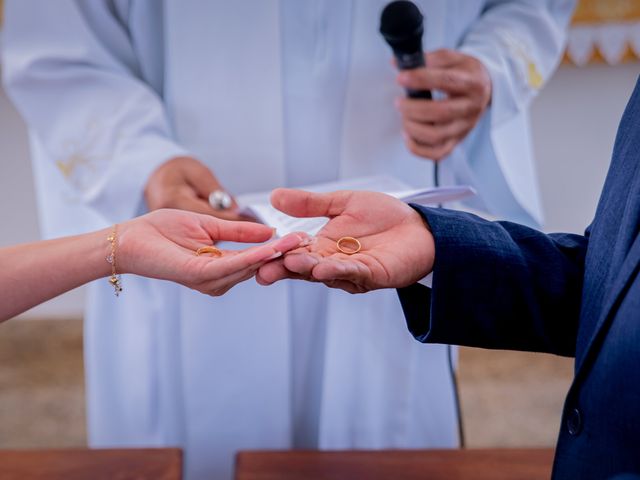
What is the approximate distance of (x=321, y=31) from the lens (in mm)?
1458

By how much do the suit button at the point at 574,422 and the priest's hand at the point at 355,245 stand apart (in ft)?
0.85

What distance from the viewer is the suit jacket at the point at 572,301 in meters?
0.79

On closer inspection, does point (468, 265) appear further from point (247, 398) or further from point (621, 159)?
point (247, 398)

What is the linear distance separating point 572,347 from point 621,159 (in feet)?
0.93

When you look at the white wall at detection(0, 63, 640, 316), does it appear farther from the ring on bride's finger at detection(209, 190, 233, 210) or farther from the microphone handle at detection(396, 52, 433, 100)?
the ring on bride's finger at detection(209, 190, 233, 210)

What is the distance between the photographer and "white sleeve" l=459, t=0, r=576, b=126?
150cm

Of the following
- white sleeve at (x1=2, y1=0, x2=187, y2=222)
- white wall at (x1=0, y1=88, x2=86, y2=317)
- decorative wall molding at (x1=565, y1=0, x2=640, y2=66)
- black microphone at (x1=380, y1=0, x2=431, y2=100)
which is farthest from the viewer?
white wall at (x1=0, y1=88, x2=86, y2=317)

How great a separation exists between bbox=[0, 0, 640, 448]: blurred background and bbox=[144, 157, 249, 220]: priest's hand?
181 centimetres

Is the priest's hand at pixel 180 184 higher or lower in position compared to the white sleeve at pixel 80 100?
lower

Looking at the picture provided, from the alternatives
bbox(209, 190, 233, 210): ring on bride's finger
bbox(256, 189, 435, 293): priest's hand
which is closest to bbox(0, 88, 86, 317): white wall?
bbox(209, 190, 233, 210): ring on bride's finger

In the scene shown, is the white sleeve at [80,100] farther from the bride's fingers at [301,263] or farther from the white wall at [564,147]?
the white wall at [564,147]

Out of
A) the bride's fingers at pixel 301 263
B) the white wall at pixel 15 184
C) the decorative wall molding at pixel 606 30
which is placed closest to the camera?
the bride's fingers at pixel 301 263

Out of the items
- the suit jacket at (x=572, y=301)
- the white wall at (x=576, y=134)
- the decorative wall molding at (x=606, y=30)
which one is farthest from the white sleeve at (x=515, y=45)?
the white wall at (x=576, y=134)

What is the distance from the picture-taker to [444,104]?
1403 millimetres
